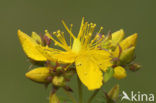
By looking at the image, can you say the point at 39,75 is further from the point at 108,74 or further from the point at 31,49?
the point at 108,74

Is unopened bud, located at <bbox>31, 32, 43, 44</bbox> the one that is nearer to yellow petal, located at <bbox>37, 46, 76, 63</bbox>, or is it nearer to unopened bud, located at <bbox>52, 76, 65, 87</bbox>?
yellow petal, located at <bbox>37, 46, 76, 63</bbox>

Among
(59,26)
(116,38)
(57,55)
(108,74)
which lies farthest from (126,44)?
(59,26)

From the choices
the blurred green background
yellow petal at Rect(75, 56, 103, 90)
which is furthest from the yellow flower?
the blurred green background

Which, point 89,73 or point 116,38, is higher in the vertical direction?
point 116,38

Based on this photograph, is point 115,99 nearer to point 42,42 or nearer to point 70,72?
point 70,72

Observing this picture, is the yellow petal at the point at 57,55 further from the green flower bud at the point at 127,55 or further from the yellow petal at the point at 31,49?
the green flower bud at the point at 127,55

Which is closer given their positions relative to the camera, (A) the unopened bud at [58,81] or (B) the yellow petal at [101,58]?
(A) the unopened bud at [58,81]

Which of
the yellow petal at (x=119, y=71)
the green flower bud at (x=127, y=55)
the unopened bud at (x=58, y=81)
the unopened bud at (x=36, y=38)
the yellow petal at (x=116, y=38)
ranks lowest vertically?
the yellow petal at (x=119, y=71)

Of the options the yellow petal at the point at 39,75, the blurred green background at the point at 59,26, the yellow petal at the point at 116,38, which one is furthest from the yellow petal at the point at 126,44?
the blurred green background at the point at 59,26
